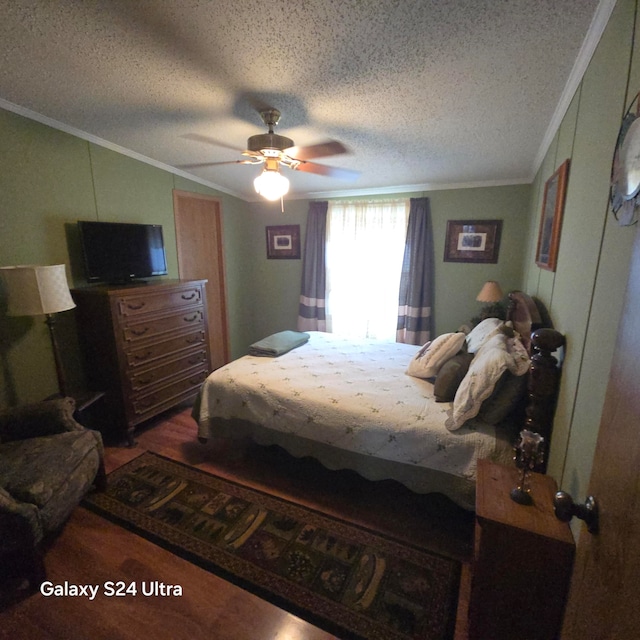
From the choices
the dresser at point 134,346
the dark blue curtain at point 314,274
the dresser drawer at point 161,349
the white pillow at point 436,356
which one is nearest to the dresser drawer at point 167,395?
the dresser at point 134,346

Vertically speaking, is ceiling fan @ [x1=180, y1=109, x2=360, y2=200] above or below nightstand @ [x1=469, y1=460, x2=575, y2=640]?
above

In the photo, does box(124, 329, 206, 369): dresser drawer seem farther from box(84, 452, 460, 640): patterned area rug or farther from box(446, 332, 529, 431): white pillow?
box(446, 332, 529, 431): white pillow

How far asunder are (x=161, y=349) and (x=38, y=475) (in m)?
1.35

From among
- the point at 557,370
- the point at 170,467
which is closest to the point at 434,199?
the point at 557,370

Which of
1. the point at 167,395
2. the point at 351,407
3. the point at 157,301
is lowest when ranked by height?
the point at 167,395

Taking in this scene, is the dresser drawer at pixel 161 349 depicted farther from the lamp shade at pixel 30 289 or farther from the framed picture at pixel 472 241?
the framed picture at pixel 472 241

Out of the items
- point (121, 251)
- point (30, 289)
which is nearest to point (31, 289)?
point (30, 289)

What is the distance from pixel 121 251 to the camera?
2.85 m

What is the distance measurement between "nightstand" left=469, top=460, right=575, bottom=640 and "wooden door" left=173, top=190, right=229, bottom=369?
361cm

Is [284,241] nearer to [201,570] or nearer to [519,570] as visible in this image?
[201,570]

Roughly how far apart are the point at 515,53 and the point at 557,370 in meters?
1.45

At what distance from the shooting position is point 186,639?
4.39ft

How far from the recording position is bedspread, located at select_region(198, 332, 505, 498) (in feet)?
5.75

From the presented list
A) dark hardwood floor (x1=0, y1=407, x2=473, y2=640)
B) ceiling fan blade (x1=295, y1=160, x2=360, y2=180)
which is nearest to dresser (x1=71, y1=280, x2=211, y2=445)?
dark hardwood floor (x1=0, y1=407, x2=473, y2=640)
